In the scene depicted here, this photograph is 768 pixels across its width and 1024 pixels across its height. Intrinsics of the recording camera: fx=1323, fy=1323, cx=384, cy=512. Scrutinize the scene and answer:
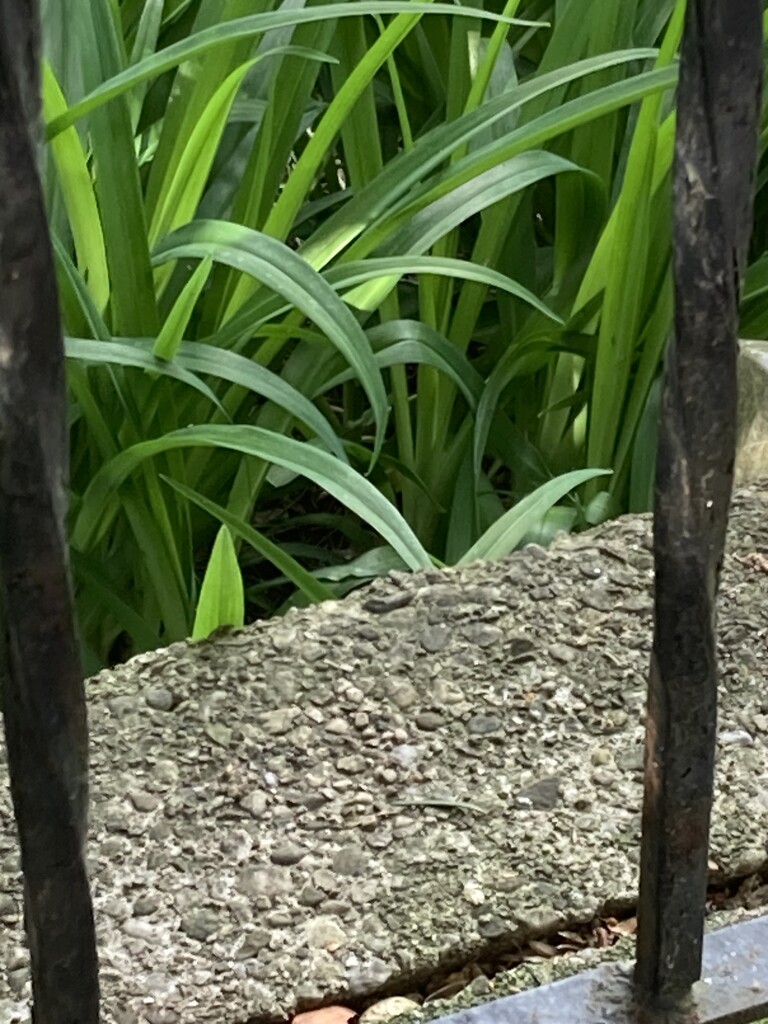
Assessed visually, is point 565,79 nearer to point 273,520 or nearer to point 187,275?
point 187,275

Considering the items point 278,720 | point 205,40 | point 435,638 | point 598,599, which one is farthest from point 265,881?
point 205,40

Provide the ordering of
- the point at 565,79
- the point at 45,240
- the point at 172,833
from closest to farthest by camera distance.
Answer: the point at 45,240, the point at 172,833, the point at 565,79

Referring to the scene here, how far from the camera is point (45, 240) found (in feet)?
1.20

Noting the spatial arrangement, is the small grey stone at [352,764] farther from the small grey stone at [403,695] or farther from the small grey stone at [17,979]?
the small grey stone at [17,979]

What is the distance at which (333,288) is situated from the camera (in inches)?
42.1

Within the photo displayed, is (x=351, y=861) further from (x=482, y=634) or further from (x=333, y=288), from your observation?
(x=333, y=288)

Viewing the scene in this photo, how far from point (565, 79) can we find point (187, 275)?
1.26 feet

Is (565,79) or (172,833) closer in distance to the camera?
(172,833)

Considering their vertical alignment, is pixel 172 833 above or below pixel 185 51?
below

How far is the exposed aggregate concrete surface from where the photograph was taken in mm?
748

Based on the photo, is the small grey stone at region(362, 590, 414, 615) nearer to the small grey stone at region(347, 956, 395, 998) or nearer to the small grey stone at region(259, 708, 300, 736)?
the small grey stone at region(259, 708, 300, 736)

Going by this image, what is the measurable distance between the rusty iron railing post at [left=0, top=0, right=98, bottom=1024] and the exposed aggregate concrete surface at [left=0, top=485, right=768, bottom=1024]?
0.26 meters

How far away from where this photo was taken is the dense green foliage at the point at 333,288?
1.04 m

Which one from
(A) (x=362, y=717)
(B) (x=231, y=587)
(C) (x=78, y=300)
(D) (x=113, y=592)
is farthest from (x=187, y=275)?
(A) (x=362, y=717)
